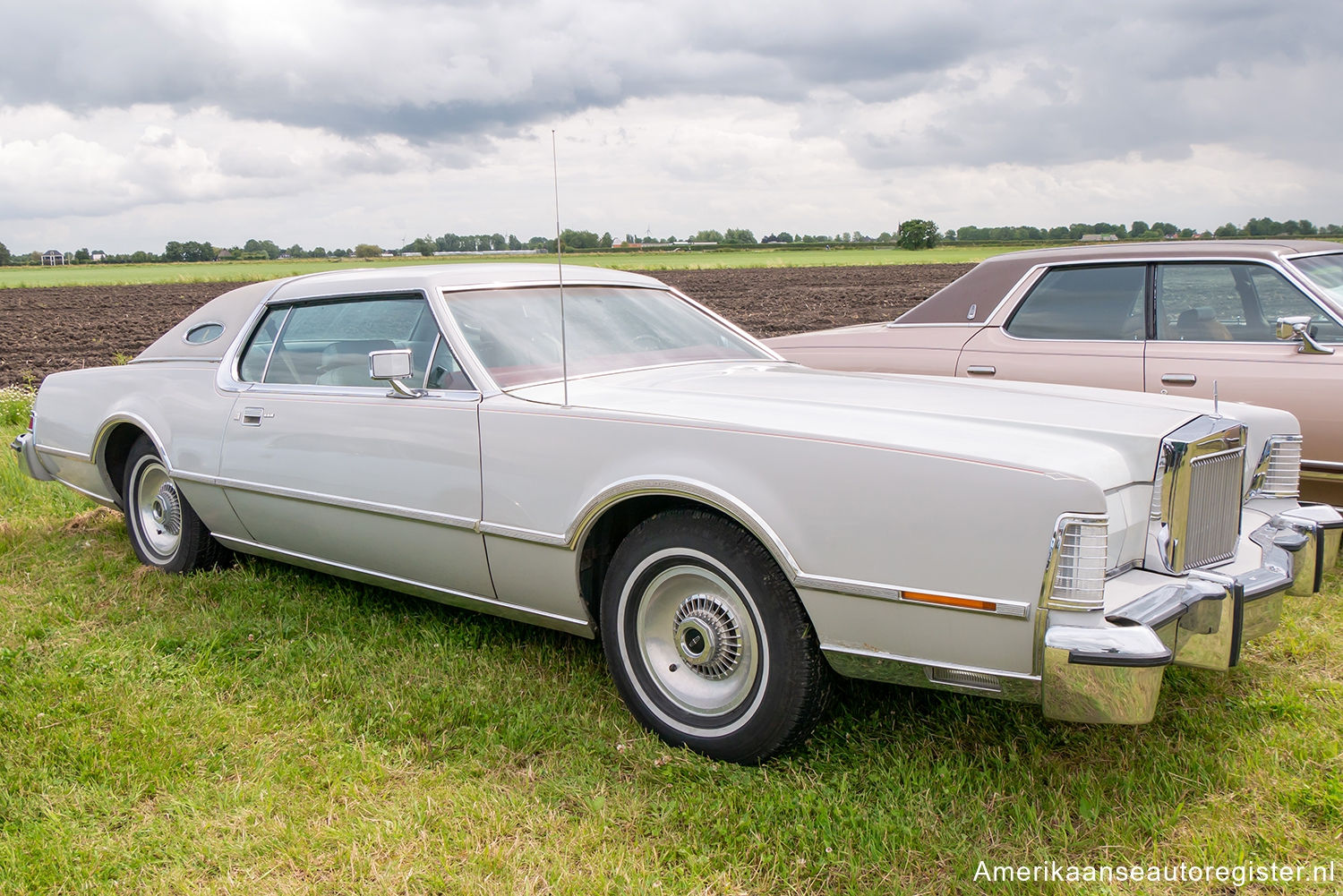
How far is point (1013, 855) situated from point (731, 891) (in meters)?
0.68

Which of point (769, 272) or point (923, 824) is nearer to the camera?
point (923, 824)

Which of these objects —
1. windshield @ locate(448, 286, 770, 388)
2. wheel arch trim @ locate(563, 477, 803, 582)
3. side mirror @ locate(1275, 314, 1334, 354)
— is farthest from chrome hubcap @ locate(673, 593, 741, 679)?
side mirror @ locate(1275, 314, 1334, 354)

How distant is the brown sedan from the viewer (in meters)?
4.61

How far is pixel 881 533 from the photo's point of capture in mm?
2488

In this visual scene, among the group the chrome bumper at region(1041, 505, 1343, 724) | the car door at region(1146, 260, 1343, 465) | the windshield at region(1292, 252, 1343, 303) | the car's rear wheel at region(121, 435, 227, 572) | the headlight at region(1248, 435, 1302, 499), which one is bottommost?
the car's rear wheel at region(121, 435, 227, 572)

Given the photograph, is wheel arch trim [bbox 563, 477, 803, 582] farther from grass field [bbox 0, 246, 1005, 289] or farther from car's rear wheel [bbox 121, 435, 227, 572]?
grass field [bbox 0, 246, 1005, 289]

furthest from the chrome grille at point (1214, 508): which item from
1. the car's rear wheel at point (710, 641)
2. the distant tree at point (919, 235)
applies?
the distant tree at point (919, 235)

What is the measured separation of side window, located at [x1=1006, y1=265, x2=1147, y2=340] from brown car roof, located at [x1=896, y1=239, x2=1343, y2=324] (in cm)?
8

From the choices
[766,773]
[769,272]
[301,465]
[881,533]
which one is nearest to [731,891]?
[766,773]

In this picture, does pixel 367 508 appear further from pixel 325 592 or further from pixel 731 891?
pixel 731 891

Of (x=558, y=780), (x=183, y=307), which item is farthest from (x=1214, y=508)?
(x=183, y=307)

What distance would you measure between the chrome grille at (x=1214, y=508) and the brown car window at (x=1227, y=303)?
2.29 meters

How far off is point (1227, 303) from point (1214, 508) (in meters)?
2.69

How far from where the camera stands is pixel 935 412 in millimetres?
2816
